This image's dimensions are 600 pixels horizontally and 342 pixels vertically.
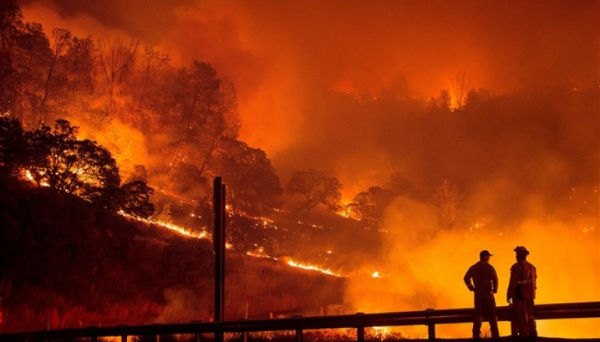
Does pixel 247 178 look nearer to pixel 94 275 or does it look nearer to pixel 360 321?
pixel 94 275

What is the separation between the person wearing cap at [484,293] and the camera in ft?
42.5

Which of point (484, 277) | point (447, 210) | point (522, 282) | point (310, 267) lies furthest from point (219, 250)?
point (447, 210)

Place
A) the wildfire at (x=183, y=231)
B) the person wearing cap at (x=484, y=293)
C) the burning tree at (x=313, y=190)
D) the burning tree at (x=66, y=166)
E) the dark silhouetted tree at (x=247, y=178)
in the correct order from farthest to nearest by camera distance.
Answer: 1. the burning tree at (x=313, y=190)
2. the dark silhouetted tree at (x=247, y=178)
3. the wildfire at (x=183, y=231)
4. the burning tree at (x=66, y=166)
5. the person wearing cap at (x=484, y=293)

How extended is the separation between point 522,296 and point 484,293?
3.61ft

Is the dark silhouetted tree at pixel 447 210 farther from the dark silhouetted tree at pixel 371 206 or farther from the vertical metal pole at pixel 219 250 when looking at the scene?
the vertical metal pole at pixel 219 250

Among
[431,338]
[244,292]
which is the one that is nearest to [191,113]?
[244,292]

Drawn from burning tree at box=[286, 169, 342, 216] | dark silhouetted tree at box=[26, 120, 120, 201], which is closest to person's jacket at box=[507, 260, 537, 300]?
dark silhouetted tree at box=[26, 120, 120, 201]

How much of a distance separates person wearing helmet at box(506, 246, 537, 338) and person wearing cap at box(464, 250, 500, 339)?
0.60m

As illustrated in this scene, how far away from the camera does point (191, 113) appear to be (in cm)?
6894

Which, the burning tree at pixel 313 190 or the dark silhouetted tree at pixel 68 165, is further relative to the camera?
the burning tree at pixel 313 190

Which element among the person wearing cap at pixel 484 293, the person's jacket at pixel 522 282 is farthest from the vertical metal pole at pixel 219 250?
the person's jacket at pixel 522 282

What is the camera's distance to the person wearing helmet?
12.1 m

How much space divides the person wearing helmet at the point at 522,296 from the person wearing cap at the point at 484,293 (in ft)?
1.95

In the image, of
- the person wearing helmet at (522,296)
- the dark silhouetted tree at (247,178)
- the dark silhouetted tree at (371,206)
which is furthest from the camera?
the dark silhouetted tree at (371,206)
